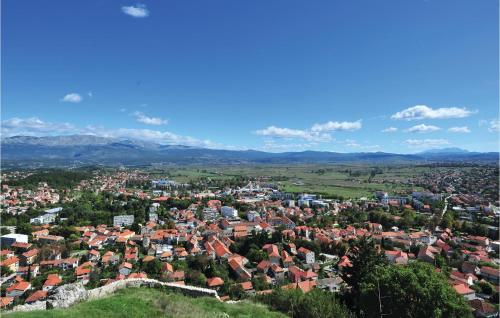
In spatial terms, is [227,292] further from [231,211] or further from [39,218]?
[39,218]

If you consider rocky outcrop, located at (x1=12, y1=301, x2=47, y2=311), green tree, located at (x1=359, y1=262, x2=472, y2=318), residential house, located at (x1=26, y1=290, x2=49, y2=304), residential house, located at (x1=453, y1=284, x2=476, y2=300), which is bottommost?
residential house, located at (x1=26, y1=290, x2=49, y2=304)

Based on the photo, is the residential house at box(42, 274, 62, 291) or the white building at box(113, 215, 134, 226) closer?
A: the residential house at box(42, 274, 62, 291)

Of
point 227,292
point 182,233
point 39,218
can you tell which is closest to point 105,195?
point 39,218

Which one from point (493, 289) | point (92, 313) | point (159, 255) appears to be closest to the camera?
point (92, 313)

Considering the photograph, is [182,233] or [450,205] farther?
[450,205]

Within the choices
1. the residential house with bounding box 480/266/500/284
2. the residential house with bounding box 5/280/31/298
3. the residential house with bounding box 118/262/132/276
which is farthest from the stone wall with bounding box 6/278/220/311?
the residential house with bounding box 480/266/500/284

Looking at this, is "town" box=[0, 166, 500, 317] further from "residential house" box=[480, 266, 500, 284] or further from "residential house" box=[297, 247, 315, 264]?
"residential house" box=[297, 247, 315, 264]

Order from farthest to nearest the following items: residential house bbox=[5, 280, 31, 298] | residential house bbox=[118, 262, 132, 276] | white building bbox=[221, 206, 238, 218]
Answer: white building bbox=[221, 206, 238, 218] < residential house bbox=[118, 262, 132, 276] < residential house bbox=[5, 280, 31, 298]

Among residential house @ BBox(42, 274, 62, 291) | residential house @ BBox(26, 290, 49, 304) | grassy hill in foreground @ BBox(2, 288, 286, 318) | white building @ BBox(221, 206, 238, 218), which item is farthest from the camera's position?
white building @ BBox(221, 206, 238, 218)
